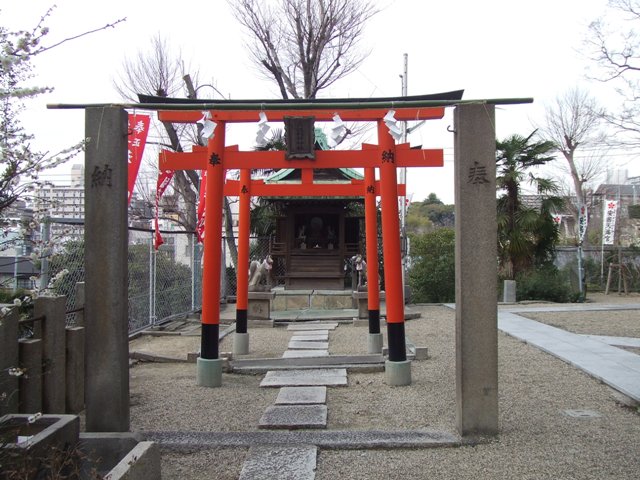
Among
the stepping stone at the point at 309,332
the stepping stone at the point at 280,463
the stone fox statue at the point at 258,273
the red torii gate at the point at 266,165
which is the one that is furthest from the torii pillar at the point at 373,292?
the stone fox statue at the point at 258,273

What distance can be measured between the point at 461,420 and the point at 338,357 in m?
3.40

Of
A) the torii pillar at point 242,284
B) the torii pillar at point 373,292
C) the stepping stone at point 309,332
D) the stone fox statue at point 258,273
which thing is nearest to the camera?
the torii pillar at point 373,292

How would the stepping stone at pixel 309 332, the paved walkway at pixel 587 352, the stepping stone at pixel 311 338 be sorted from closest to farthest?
the paved walkway at pixel 587 352 < the stepping stone at pixel 311 338 < the stepping stone at pixel 309 332

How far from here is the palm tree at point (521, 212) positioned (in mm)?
17594

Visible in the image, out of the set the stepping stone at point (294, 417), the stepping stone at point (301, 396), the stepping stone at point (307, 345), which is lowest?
the stepping stone at point (307, 345)

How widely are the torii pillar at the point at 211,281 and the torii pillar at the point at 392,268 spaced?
1936mm

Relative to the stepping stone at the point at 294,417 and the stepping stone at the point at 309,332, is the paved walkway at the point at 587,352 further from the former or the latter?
the stepping stone at the point at 309,332

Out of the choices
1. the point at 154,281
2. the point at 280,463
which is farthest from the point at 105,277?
the point at 154,281

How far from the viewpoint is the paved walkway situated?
20.6 ft

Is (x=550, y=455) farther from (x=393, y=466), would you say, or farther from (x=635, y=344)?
(x=635, y=344)

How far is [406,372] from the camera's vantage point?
253 inches

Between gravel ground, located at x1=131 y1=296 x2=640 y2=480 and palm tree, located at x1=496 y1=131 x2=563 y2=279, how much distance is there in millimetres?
9576

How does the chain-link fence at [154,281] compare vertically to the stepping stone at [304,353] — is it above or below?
above

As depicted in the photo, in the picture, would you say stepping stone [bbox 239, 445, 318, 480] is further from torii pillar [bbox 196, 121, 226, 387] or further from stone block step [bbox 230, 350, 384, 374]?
stone block step [bbox 230, 350, 384, 374]
